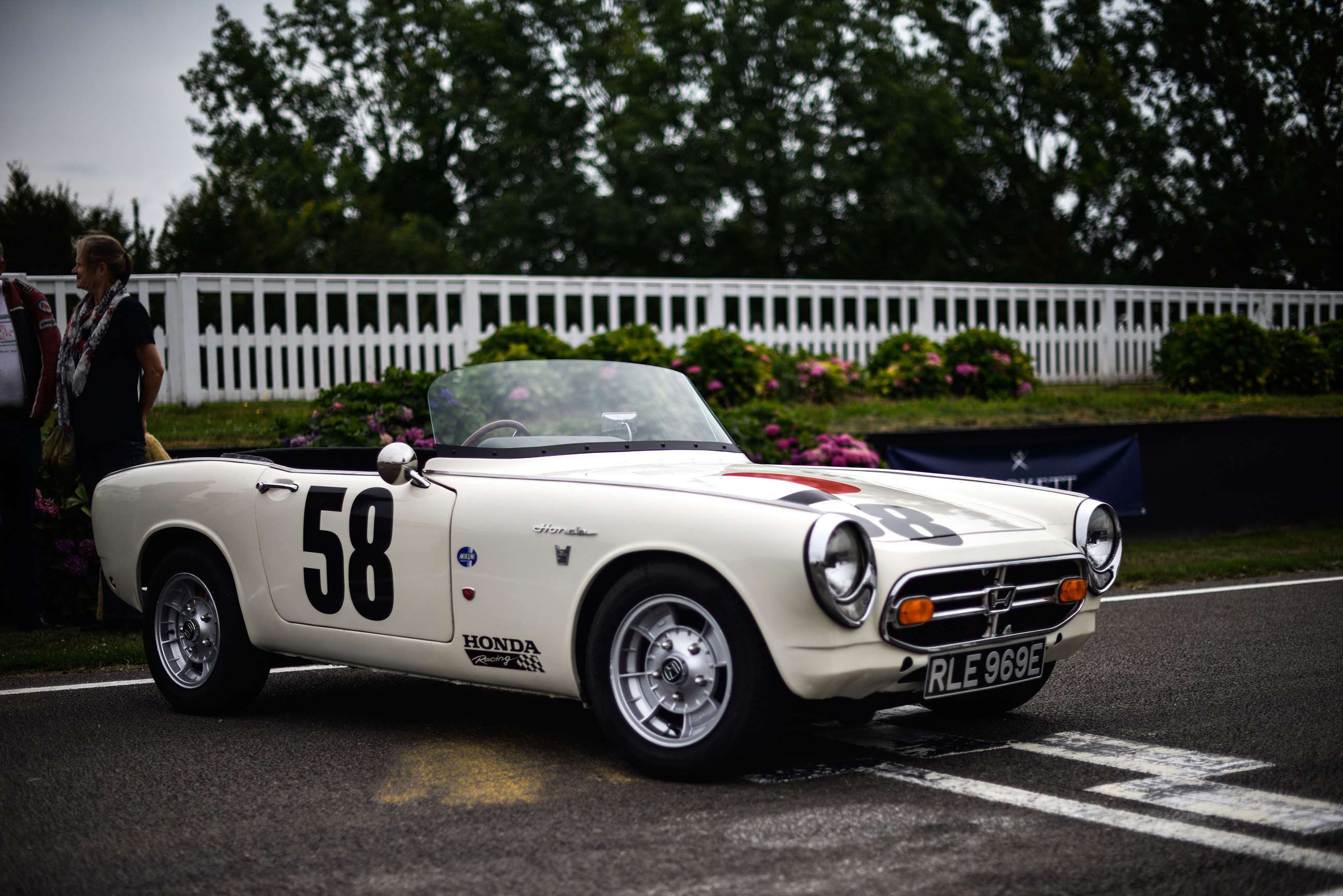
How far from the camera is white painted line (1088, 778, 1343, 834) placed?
12.2ft

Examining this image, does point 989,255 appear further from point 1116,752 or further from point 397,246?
point 1116,752

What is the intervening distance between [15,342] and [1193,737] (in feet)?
20.7

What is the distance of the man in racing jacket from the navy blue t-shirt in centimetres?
55

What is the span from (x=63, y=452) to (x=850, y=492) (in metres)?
4.44

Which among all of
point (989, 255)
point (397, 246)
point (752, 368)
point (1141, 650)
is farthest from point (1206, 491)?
→ point (989, 255)

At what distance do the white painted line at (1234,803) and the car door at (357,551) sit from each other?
2384mm

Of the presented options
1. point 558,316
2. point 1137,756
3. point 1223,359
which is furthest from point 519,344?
point 1223,359

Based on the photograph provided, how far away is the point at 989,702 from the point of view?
528 cm

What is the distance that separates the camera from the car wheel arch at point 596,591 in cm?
428

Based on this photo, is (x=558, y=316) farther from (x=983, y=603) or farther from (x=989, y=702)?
(x=983, y=603)

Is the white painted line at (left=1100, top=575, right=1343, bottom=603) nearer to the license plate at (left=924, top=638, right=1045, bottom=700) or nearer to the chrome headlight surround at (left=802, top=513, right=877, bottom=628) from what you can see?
the license plate at (left=924, top=638, right=1045, bottom=700)

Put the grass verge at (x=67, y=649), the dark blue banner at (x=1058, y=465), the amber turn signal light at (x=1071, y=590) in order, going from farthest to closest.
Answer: the dark blue banner at (x=1058, y=465) < the grass verge at (x=67, y=649) < the amber turn signal light at (x=1071, y=590)

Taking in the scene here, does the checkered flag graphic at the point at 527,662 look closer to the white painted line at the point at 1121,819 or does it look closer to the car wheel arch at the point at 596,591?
the car wheel arch at the point at 596,591

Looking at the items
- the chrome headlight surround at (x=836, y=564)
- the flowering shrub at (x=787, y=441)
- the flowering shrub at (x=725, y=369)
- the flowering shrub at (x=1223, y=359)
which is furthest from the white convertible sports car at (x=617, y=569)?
the flowering shrub at (x=1223, y=359)
